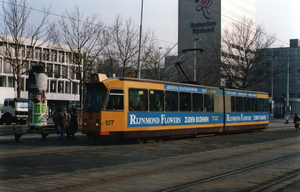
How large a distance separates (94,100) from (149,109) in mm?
2577

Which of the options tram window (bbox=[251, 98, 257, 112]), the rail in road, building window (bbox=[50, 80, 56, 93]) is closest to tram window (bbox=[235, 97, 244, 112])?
tram window (bbox=[251, 98, 257, 112])

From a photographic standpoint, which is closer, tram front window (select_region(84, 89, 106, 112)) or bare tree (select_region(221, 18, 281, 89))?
tram front window (select_region(84, 89, 106, 112))

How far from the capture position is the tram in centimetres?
1716

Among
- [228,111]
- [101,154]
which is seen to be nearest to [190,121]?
[228,111]

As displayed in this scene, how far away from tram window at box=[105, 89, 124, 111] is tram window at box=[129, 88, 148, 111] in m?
0.49

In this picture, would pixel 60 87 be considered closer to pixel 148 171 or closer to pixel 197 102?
pixel 197 102

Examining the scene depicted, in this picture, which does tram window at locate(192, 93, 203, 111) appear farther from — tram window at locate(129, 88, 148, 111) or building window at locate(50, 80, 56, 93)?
building window at locate(50, 80, 56, 93)

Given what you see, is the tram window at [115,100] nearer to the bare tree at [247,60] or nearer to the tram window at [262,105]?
the tram window at [262,105]

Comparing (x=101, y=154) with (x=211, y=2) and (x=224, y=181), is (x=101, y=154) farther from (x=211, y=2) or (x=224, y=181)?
(x=211, y=2)

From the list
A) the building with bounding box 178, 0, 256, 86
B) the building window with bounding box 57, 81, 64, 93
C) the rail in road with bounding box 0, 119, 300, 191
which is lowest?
the rail in road with bounding box 0, 119, 300, 191

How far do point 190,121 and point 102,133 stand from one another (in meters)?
6.08

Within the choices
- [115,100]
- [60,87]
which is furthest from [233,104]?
[60,87]

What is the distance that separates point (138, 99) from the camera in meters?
18.0

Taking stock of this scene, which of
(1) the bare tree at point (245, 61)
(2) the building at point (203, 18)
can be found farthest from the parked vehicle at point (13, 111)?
(2) the building at point (203, 18)
